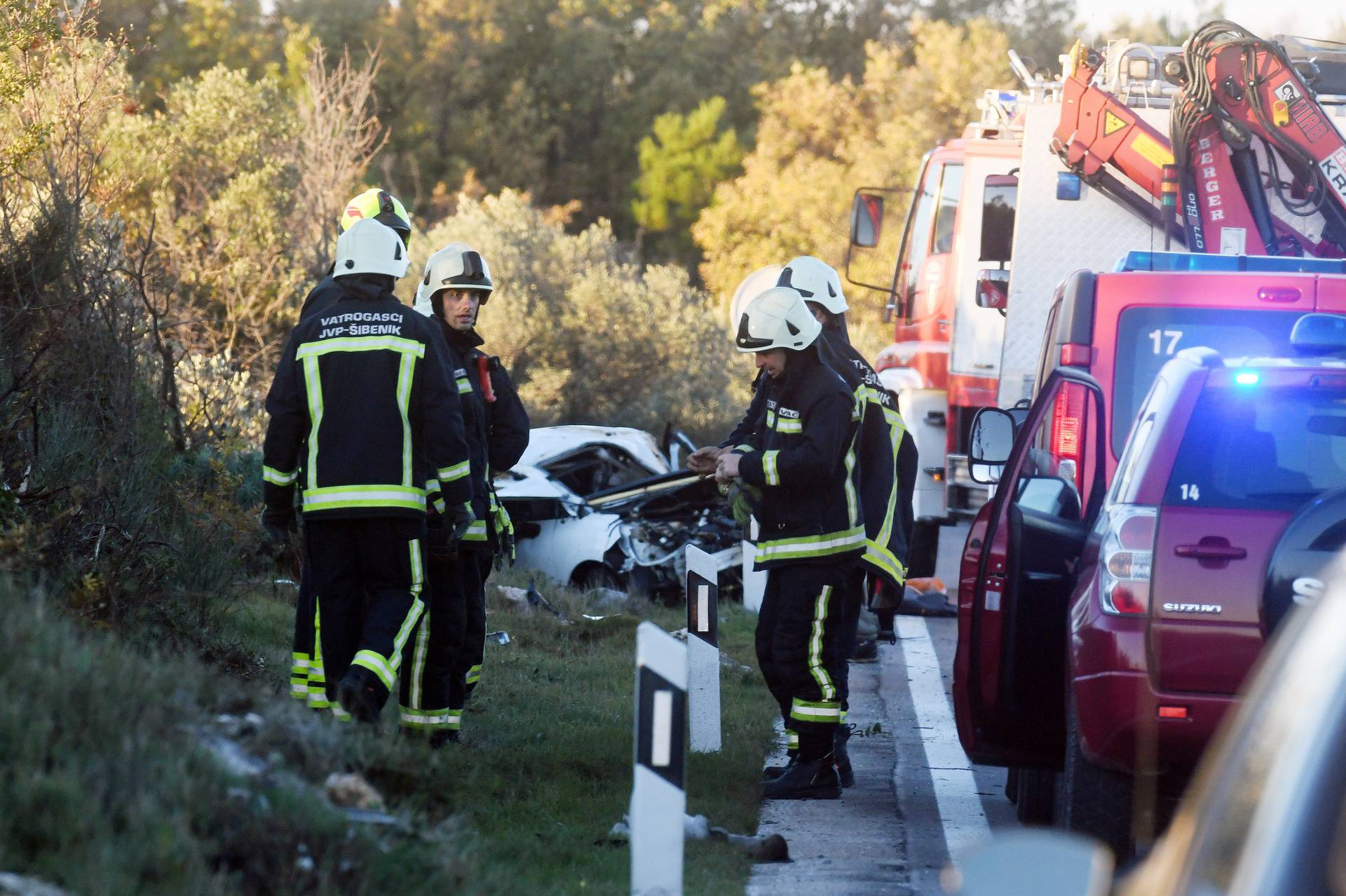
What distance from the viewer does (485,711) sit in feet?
26.5

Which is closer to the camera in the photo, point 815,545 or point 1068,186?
point 815,545

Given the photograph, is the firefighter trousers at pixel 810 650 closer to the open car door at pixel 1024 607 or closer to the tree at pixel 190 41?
the open car door at pixel 1024 607

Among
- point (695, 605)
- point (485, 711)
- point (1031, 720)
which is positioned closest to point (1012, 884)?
point (1031, 720)

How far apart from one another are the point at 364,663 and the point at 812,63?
45248 millimetres

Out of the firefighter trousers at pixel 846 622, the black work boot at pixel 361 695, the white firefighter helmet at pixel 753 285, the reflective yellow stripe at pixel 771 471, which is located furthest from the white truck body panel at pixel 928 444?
the black work boot at pixel 361 695

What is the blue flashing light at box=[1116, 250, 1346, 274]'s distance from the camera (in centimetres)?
797

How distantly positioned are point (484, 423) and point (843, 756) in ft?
6.73

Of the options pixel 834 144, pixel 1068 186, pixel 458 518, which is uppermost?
pixel 834 144

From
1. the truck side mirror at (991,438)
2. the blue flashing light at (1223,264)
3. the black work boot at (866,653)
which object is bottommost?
the black work boot at (866,653)

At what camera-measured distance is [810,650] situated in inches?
272

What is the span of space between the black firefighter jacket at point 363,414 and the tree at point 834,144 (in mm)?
31598

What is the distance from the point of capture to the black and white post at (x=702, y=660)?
7449 mm

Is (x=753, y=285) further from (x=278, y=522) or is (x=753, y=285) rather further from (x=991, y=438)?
(x=278, y=522)

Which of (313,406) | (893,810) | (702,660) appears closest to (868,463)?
(702,660)
